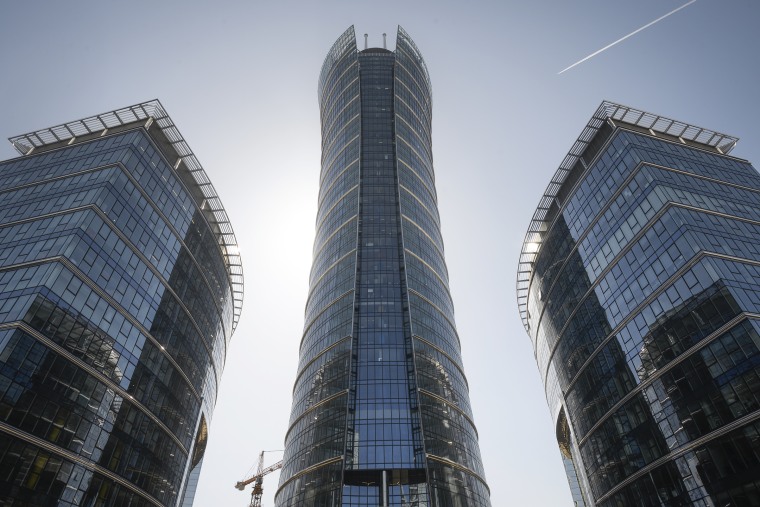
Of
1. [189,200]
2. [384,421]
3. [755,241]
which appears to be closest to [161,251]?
[189,200]

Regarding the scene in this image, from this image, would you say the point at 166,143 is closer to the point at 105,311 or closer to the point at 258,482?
the point at 105,311

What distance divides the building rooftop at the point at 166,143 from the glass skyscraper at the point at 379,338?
2100 centimetres

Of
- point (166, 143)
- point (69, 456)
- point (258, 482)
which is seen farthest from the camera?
point (258, 482)

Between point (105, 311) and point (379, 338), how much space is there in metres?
38.6

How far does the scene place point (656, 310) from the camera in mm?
54125

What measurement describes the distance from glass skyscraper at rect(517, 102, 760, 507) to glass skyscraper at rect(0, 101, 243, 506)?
52853 mm

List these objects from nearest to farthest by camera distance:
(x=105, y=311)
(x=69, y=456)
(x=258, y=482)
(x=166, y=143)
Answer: (x=69, y=456) → (x=105, y=311) → (x=166, y=143) → (x=258, y=482)

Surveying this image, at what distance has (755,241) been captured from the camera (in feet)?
179

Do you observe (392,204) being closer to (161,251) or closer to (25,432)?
(161,251)

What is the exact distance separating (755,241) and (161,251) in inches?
2645

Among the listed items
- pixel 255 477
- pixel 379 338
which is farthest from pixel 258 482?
pixel 379 338

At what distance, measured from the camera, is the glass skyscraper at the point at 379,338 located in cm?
6581

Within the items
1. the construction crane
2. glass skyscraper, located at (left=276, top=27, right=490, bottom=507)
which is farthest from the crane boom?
glass skyscraper, located at (left=276, top=27, right=490, bottom=507)

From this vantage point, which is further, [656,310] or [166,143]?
[166,143]
